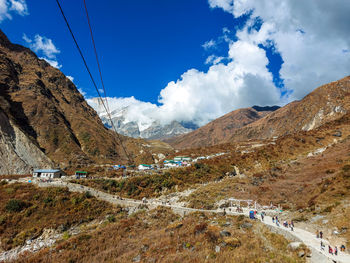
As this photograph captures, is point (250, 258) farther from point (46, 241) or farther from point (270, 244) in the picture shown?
point (46, 241)

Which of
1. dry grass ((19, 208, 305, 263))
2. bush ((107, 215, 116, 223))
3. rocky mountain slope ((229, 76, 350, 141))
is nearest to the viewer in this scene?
dry grass ((19, 208, 305, 263))

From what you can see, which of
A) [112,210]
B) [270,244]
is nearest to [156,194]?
[112,210]

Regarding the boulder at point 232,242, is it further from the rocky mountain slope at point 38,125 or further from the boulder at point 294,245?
the rocky mountain slope at point 38,125

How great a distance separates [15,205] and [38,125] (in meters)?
66.6

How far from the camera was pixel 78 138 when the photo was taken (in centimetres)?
9556

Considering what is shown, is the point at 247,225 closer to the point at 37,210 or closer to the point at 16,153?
the point at 37,210

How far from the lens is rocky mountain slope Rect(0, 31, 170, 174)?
5678 cm

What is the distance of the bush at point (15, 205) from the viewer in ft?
86.0

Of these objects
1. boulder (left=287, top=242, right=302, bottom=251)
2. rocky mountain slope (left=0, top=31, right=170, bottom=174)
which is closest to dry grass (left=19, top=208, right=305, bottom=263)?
boulder (left=287, top=242, right=302, bottom=251)

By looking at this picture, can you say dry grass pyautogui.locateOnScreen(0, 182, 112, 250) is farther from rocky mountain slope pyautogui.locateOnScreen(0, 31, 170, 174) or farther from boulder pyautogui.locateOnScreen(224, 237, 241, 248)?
rocky mountain slope pyautogui.locateOnScreen(0, 31, 170, 174)

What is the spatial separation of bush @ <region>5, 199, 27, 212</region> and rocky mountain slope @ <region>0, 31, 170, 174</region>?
28.7 meters

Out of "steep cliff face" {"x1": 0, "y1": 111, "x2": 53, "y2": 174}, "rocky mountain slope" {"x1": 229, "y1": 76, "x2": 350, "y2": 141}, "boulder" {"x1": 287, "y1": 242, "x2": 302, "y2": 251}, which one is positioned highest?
"rocky mountain slope" {"x1": 229, "y1": 76, "x2": 350, "y2": 141}

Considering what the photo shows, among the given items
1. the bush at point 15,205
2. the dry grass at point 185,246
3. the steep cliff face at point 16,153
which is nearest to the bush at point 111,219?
the dry grass at point 185,246

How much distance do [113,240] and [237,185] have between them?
27.0 meters
